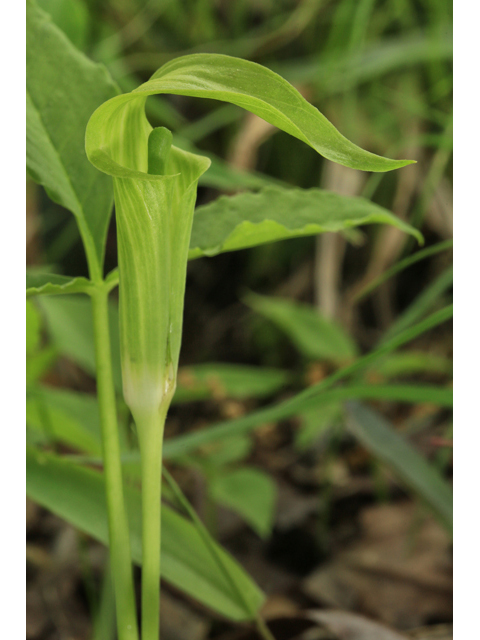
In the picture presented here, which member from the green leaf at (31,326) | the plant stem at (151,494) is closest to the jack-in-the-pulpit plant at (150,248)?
the plant stem at (151,494)

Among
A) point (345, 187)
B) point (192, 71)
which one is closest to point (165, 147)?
point (192, 71)

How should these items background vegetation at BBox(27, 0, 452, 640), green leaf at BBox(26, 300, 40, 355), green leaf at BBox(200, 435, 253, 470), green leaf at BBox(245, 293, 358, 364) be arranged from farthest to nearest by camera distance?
1. green leaf at BBox(245, 293, 358, 364)
2. green leaf at BBox(200, 435, 253, 470)
3. background vegetation at BBox(27, 0, 452, 640)
4. green leaf at BBox(26, 300, 40, 355)

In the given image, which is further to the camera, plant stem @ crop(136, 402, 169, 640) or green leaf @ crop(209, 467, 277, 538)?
green leaf @ crop(209, 467, 277, 538)

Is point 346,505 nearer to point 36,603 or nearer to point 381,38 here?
point 36,603

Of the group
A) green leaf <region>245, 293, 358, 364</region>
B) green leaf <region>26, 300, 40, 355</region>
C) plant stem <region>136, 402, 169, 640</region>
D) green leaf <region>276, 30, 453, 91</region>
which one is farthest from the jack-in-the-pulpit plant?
green leaf <region>276, 30, 453, 91</region>

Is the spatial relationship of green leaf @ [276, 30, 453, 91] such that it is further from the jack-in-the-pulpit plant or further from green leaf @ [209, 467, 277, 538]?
the jack-in-the-pulpit plant

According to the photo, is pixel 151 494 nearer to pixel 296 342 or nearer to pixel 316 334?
pixel 316 334

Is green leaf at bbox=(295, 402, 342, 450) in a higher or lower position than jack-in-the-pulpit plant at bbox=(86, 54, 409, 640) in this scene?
lower
